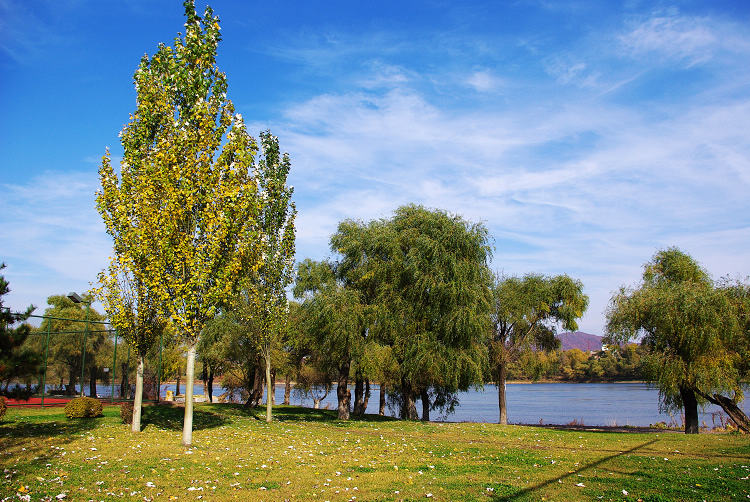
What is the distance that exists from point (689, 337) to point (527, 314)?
380 inches

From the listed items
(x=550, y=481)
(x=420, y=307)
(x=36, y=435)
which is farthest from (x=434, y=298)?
(x=36, y=435)

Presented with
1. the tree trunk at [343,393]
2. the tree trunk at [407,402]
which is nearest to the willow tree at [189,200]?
the tree trunk at [343,393]

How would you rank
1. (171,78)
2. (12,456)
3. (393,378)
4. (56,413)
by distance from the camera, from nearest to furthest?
(12,456)
(171,78)
(56,413)
(393,378)

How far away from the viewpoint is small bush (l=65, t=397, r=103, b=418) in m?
21.4

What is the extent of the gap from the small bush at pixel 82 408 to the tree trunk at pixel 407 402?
17090 mm

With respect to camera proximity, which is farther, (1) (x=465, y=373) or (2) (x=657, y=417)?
(2) (x=657, y=417)

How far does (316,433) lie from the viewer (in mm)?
21188

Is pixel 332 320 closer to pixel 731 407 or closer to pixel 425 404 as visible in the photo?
pixel 425 404

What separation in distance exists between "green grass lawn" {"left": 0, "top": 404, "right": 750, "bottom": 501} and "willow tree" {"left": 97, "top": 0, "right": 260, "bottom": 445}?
302cm

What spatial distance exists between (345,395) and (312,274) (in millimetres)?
8026

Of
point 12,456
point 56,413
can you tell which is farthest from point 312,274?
point 12,456

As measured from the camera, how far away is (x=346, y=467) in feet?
40.5

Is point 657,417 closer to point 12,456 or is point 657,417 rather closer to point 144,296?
point 144,296

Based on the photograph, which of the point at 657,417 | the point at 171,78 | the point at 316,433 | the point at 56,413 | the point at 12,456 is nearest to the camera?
the point at 12,456
